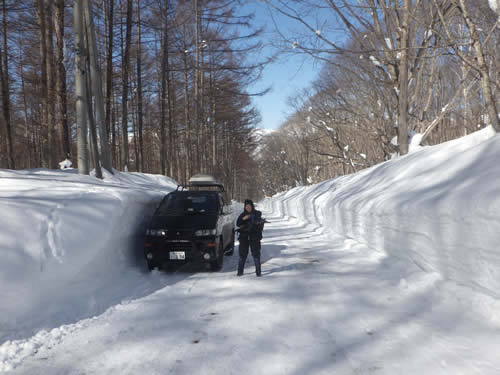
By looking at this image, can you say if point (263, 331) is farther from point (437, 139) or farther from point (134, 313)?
point (437, 139)

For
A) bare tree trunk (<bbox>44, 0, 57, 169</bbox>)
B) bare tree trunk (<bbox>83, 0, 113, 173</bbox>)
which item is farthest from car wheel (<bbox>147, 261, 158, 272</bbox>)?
bare tree trunk (<bbox>44, 0, 57, 169</bbox>)

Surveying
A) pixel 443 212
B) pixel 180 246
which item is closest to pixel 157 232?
pixel 180 246

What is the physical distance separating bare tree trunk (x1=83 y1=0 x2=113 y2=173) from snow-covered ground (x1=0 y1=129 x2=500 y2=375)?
7594mm

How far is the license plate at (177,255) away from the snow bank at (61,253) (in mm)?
762

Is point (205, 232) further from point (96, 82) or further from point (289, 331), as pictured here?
point (96, 82)

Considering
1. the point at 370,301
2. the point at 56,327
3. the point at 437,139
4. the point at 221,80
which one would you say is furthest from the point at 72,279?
the point at 437,139

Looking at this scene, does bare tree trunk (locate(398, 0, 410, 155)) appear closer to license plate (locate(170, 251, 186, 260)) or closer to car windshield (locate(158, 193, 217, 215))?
car windshield (locate(158, 193, 217, 215))

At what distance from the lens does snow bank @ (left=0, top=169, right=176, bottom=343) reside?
164 inches

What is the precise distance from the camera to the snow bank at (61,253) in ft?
13.7

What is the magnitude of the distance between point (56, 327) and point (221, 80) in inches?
1061

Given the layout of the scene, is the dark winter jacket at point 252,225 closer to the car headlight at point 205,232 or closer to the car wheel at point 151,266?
the car headlight at point 205,232

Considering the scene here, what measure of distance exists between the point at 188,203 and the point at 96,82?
7712 mm

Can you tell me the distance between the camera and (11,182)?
692 centimetres

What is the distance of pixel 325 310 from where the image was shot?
180 inches
